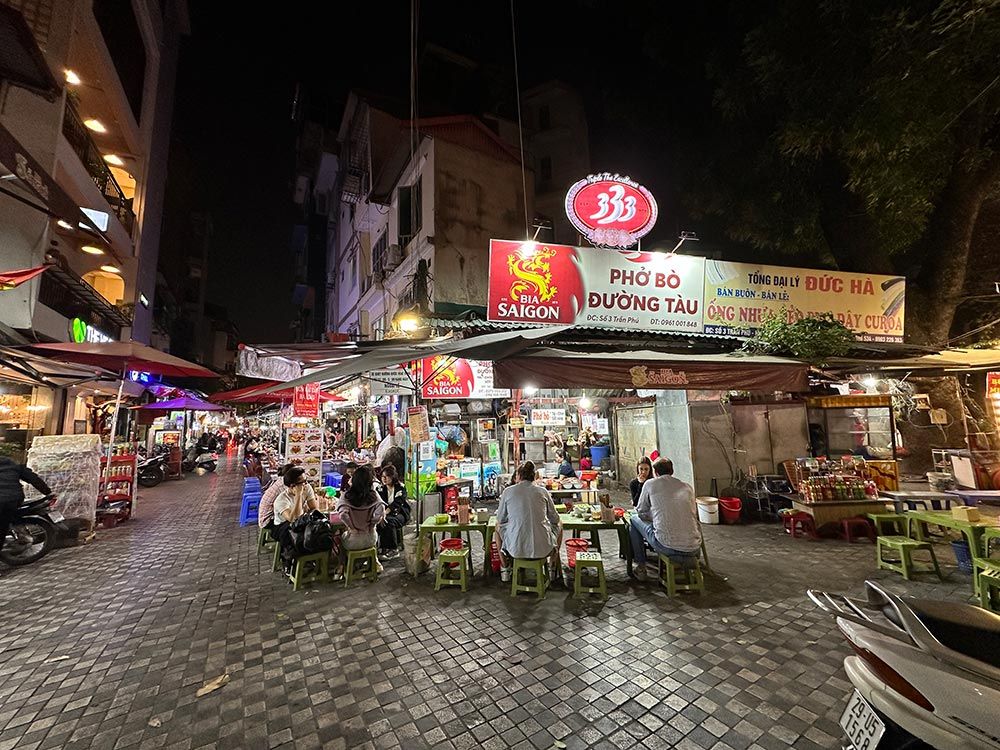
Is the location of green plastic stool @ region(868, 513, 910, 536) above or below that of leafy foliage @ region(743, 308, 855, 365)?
below

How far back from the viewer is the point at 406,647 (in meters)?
4.73

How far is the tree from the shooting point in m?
7.77

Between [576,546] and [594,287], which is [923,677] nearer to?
[576,546]

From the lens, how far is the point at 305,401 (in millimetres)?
11164

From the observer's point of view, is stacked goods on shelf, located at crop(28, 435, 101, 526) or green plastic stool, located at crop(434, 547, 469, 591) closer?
green plastic stool, located at crop(434, 547, 469, 591)

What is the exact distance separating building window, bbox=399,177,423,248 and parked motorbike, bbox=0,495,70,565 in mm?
12255

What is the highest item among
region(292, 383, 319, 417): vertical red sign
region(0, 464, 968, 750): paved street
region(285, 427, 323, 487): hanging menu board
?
region(292, 383, 319, 417): vertical red sign

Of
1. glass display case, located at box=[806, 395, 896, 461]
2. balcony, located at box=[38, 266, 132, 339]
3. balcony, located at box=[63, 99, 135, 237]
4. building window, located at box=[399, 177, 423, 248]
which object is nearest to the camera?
balcony, located at box=[38, 266, 132, 339]

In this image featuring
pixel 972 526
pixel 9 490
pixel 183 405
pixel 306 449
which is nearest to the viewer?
pixel 972 526

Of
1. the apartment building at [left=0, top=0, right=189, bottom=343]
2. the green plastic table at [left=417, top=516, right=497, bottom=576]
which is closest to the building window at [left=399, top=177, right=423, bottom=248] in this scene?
the apartment building at [left=0, top=0, right=189, bottom=343]

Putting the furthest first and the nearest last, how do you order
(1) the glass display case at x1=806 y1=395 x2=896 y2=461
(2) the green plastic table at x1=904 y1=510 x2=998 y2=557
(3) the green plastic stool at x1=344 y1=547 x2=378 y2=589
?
1. (1) the glass display case at x1=806 y1=395 x2=896 y2=461
2. (3) the green plastic stool at x1=344 y1=547 x2=378 y2=589
3. (2) the green plastic table at x1=904 y1=510 x2=998 y2=557

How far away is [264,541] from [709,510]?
10542 mm

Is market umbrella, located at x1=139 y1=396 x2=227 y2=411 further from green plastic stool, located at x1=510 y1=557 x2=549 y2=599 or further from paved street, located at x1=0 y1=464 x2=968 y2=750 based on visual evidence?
green plastic stool, located at x1=510 y1=557 x2=549 y2=599

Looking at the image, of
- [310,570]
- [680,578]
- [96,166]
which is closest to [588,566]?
[680,578]
